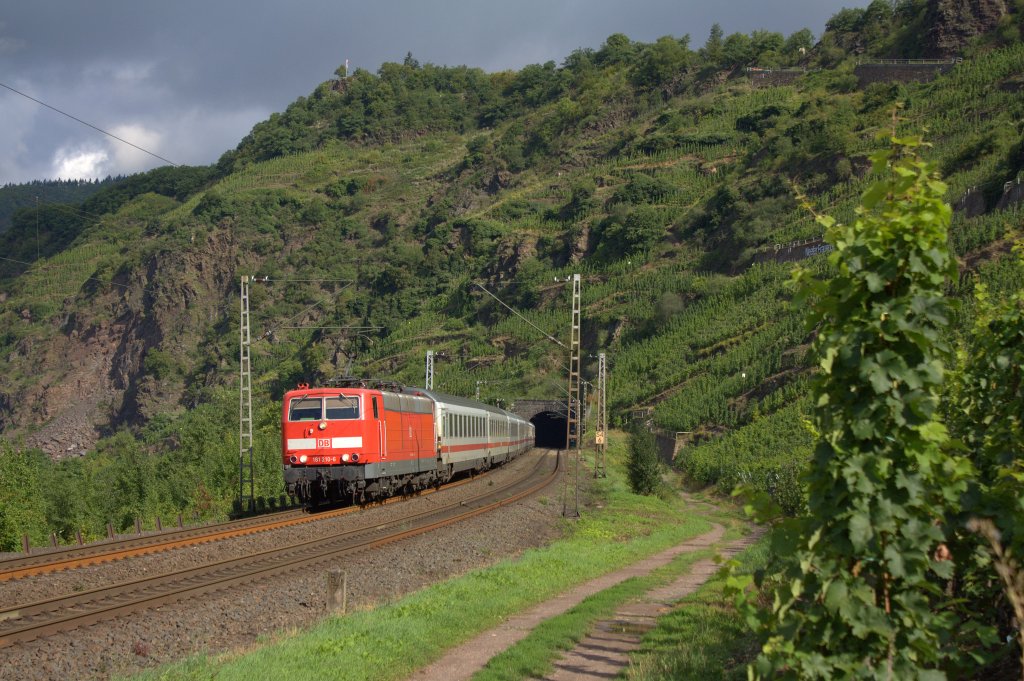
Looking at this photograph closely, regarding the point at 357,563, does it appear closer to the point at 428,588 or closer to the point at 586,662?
the point at 428,588

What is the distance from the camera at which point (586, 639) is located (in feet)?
38.4

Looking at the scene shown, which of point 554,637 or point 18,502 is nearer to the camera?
point 554,637

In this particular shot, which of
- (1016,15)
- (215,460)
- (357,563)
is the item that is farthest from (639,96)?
(357,563)

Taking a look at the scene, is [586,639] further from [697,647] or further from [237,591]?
[237,591]

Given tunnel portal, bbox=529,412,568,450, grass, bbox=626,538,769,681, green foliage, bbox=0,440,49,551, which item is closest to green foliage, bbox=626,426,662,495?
green foliage, bbox=0,440,49,551

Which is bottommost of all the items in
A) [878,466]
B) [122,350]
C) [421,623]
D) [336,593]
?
[421,623]

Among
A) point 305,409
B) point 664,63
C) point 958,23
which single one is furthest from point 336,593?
point 664,63

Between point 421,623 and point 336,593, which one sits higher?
point 336,593

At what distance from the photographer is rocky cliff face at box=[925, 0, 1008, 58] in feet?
380

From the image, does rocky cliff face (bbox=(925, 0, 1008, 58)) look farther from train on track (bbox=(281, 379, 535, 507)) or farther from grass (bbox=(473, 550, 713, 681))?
grass (bbox=(473, 550, 713, 681))

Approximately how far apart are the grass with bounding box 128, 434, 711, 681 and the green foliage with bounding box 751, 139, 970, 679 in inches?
226

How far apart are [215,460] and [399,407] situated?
964 centimetres

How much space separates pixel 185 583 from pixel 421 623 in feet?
15.2

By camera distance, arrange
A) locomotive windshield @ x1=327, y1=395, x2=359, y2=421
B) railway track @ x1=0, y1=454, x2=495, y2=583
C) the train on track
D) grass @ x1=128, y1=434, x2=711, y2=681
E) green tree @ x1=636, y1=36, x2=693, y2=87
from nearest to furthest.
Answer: grass @ x1=128, y1=434, x2=711, y2=681
railway track @ x1=0, y1=454, x2=495, y2=583
the train on track
locomotive windshield @ x1=327, y1=395, x2=359, y2=421
green tree @ x1=636, y1=36, x2=693, y2=87
